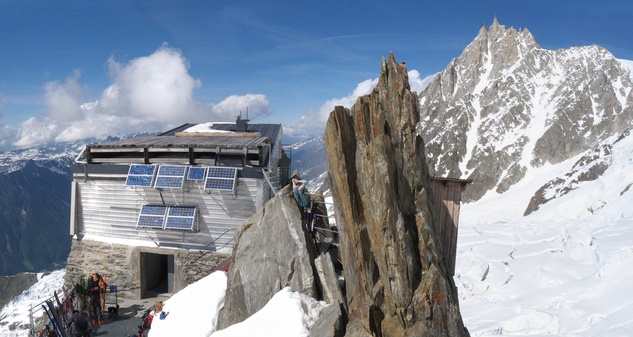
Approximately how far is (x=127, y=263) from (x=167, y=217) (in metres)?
3.07

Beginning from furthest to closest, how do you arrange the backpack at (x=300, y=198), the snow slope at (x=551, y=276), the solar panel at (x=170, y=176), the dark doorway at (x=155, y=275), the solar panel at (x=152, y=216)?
the snow slope at (x=551, y=276) → the dark doorway at (x=155, y=275) → the solar panel at (x=152, y=216) → the solar panel at (x=170, y=176) → the backpack at (x=300, y=198)

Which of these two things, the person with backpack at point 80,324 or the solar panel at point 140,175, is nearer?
the person with backpack at point 80,324

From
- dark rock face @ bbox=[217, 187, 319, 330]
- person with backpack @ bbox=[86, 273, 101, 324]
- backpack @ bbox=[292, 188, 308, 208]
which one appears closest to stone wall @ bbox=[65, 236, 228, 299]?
person with backpack @ bbox=[86, 273, 101, 324]

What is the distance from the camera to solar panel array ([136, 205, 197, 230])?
17.5 metres

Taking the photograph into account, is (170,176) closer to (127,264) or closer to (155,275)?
(127,264)

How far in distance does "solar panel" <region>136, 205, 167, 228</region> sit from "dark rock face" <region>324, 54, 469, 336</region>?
9.58m

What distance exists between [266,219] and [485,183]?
11027cm

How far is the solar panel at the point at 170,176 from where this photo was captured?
17.3m

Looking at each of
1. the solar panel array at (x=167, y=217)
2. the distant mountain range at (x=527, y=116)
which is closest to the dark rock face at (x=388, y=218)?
the solar panel array at (x=167, y=217)

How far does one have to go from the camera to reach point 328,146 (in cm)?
1112

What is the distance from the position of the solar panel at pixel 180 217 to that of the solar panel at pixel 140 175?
1.47 m

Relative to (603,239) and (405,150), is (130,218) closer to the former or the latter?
(405,150)

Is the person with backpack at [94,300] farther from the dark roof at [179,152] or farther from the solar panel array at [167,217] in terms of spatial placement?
the dark roof at [179,152]

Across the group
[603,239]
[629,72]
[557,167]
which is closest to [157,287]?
[603,239]
